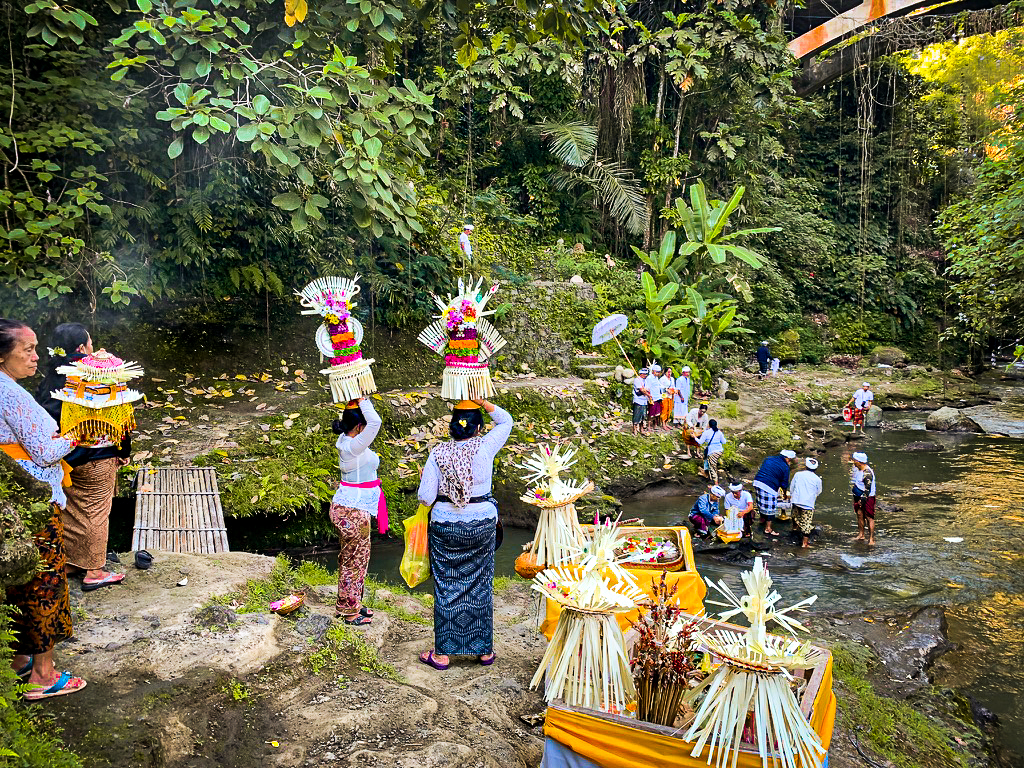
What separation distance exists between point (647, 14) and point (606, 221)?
4971 mm

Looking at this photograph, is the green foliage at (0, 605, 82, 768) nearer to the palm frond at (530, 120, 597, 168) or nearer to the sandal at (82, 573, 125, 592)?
the sandal at (82, 573, 125, 592)

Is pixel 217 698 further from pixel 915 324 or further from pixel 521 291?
pixel 915 324

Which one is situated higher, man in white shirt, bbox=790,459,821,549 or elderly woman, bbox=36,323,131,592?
elderly woman, bbox=36,323,131,592

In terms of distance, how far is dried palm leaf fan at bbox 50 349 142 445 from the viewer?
455 centimetres

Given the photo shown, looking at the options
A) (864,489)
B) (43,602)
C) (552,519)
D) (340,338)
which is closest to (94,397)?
(43,602)

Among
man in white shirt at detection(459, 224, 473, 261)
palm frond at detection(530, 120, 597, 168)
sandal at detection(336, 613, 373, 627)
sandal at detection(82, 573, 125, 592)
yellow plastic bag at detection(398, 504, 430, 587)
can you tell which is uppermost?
palm frond at detection(530, 120, 597, 168)

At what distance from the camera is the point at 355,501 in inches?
197

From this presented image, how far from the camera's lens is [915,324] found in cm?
2206

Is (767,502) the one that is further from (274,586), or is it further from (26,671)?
(26,671)

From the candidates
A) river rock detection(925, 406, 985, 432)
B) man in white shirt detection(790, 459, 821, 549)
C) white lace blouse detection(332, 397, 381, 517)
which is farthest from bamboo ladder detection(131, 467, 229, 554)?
river rock detection(925, 406, 985, 432)

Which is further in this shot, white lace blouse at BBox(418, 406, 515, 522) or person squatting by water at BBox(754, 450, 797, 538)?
person squatting by water at BBox(754, 450, 797, 538)

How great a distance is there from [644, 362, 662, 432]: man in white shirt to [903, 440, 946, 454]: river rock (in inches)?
201

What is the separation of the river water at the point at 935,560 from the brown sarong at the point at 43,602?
423 centimetres

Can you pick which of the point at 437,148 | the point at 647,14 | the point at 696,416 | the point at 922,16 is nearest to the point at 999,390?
the point at 922,16
